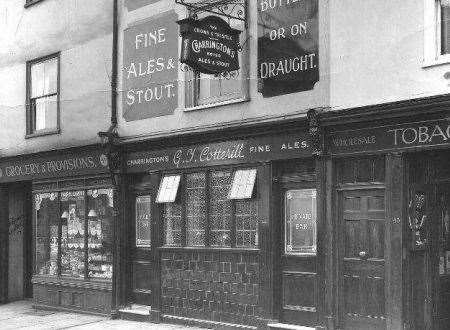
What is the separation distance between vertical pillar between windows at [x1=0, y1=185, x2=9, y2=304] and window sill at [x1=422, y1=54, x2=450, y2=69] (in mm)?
11691

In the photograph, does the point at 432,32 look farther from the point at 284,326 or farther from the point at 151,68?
the point at 151,68

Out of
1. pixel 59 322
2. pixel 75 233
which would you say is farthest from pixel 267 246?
pixel 75 233

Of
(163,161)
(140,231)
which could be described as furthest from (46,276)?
(163,161)

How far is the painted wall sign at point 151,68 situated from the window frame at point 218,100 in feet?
1.02

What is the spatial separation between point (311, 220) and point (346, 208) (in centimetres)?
74

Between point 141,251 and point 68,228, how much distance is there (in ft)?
7.58

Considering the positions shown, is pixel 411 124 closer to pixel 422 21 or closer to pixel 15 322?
pixel 422 21

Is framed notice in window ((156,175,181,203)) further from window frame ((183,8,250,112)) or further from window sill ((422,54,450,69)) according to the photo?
window sill ((422,54,450,69))

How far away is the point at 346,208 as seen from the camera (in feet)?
34.1

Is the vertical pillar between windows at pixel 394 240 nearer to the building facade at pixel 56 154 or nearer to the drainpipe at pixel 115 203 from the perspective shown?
the drainpipe at pixel 115 203

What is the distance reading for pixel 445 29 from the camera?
9500 mm

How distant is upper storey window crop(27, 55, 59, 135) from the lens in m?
15.9

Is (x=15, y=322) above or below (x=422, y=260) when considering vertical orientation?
below

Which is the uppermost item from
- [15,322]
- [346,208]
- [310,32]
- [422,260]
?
[310,32]
